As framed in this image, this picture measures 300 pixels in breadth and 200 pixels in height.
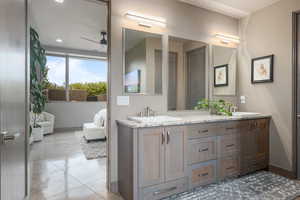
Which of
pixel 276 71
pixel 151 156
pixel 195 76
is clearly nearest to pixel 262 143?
pixel 276 71

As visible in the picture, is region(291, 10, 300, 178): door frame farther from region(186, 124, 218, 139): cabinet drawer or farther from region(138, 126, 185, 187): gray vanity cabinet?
region(138, 126, 185, 187): gray vanity cabinet

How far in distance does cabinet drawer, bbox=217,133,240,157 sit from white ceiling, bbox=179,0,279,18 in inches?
82.1

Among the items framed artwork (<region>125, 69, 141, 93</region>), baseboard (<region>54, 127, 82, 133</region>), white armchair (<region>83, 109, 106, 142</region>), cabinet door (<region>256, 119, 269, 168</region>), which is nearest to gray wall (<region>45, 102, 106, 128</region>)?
baseboard (<region>54, 127, 82, 133</region>)

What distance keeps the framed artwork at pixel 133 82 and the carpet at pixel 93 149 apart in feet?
6.14

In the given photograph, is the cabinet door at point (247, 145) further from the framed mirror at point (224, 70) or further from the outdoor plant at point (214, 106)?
the framed mirror at point (224, 70)

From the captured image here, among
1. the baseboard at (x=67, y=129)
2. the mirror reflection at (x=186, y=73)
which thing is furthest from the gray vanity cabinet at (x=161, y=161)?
the baseboard at (x=67, y=129)

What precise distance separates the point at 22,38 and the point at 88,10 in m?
2.37

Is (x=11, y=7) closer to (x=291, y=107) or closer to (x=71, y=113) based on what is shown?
(x=291, y=107)

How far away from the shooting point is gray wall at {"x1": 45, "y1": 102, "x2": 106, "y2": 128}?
6.17 meters

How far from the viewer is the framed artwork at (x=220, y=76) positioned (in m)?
3.16

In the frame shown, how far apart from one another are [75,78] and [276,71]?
612 centimetres

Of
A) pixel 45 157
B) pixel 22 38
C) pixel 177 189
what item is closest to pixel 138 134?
pixel 177 189

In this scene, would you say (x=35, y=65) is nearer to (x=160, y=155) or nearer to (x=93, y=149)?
(x=93, y=149)

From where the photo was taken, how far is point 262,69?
2992 mm
